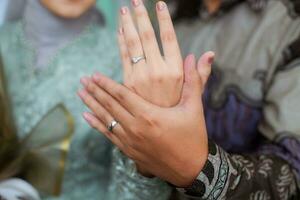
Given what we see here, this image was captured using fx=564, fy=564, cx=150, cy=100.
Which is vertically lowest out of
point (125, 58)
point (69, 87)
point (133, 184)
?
point (133, 184)

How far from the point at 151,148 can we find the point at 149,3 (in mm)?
337

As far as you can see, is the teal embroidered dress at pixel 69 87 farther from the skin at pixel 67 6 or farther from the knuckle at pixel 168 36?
the knuckle at pixel 168 36

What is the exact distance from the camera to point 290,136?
856 millimetres

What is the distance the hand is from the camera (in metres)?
0.70

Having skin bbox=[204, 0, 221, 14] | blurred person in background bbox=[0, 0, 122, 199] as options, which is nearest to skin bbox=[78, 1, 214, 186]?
blurred person in background bbox=[0, 0, 122, 199]

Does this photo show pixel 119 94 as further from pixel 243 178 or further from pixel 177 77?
pixel 243 178

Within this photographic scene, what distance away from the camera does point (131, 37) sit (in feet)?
2.41

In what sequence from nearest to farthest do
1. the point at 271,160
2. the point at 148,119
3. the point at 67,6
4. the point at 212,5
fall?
the point at 148,119 < the point at 271,160 < the point at 67,6 < the point at 212,5

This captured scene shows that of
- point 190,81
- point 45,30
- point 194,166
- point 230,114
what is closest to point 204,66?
point 190,81

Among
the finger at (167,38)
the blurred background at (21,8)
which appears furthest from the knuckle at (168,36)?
the blurred background at (21,8)

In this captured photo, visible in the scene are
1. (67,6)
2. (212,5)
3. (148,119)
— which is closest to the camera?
(148,119)

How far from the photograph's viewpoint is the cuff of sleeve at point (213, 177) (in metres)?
0.75

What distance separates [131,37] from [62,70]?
273mm

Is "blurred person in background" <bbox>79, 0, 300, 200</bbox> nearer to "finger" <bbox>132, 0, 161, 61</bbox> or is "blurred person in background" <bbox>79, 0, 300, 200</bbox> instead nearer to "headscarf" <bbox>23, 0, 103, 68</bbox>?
"finger" <bbox>132, 0, 161, 61</bbox>
